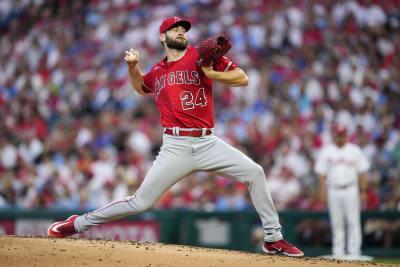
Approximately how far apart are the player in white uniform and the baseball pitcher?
337 cm

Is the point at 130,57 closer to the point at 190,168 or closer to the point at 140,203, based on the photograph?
the point at 190,168

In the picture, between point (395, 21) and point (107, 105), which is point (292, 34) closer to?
point (395, 21)

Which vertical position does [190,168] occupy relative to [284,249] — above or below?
above

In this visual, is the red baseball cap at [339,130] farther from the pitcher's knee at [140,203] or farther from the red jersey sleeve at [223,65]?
the pitcher's knee at [140,203]

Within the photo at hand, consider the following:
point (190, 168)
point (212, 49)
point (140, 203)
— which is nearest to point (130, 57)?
point (212, 49)

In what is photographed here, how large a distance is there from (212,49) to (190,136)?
0.70 metres

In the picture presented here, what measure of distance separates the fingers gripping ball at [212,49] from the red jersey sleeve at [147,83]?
1.88 ft

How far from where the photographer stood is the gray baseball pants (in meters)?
5.02

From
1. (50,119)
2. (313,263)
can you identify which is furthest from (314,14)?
(313,263)

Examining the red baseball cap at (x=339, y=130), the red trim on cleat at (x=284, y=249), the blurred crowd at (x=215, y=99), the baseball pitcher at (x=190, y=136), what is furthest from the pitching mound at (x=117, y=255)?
the blurred crowd at (x=215, y=99)

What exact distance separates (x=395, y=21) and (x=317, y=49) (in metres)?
1.75

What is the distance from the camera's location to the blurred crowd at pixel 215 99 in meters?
10.1

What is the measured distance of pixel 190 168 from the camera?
16.6ft

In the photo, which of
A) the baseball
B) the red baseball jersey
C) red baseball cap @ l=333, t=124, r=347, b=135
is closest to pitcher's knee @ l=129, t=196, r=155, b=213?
the red baseball jersey
